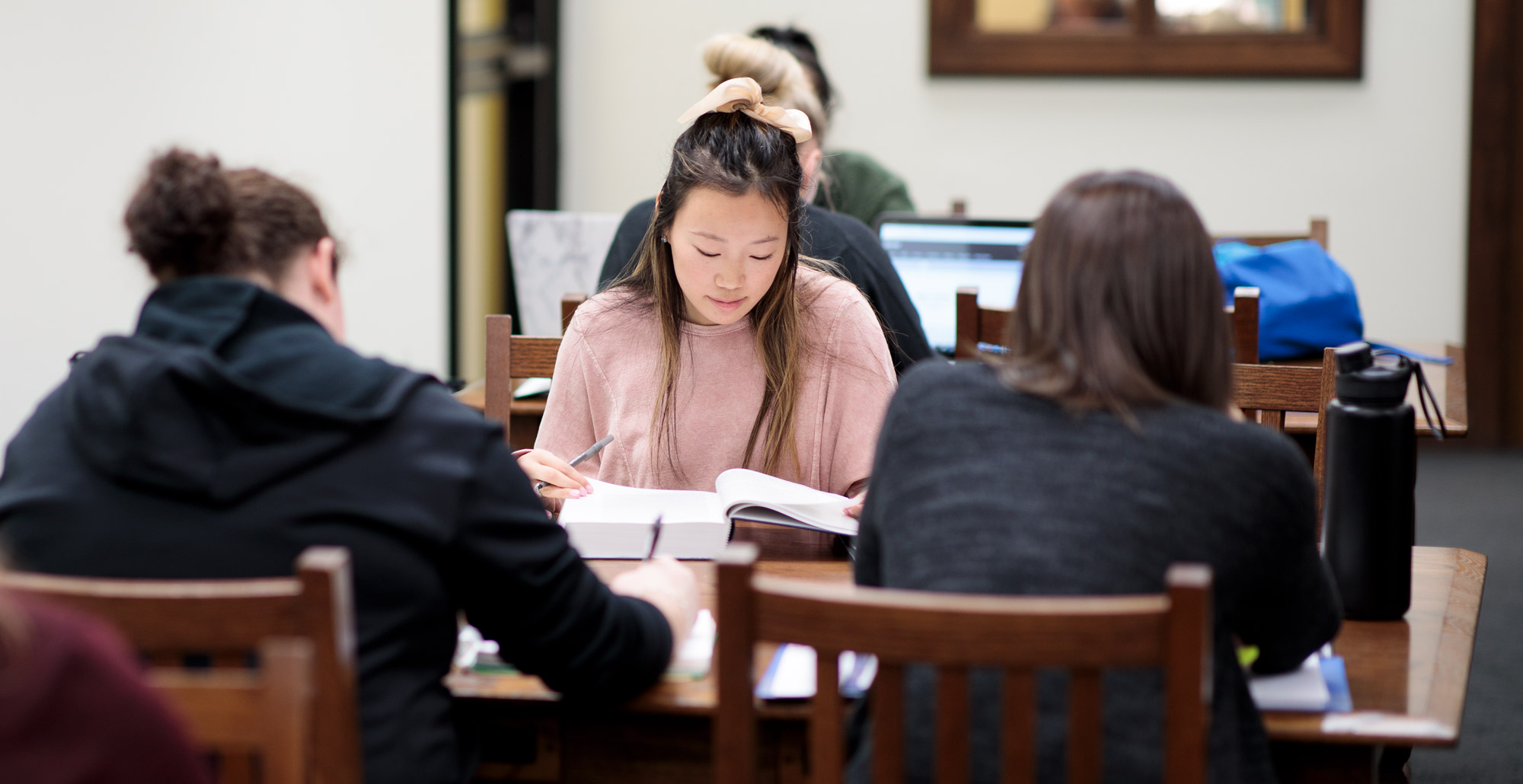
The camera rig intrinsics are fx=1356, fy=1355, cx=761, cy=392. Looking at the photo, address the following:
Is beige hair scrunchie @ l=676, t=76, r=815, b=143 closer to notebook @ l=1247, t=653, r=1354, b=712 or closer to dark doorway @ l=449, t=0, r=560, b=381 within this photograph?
notebook @ l=1247, t=653, r=1354, b=712

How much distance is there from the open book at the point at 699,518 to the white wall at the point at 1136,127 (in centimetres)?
357

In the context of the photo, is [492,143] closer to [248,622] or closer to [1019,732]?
[248,622]

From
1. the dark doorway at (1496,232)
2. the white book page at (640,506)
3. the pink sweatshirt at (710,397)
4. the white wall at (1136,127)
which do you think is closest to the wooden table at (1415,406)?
the pink sweatshirt at (710,397)

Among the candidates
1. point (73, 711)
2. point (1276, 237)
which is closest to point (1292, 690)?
point (73, 711)

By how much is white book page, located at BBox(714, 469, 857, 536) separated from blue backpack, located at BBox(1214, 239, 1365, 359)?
144 cm

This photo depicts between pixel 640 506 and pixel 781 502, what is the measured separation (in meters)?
0.19

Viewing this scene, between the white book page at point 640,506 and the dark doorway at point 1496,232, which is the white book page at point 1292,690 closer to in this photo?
the white book page at point 640,506

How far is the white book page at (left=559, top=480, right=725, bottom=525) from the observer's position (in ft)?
4.99

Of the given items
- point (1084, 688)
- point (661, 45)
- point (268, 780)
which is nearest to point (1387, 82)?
point (661, 45)

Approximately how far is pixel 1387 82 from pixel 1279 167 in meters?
0.47

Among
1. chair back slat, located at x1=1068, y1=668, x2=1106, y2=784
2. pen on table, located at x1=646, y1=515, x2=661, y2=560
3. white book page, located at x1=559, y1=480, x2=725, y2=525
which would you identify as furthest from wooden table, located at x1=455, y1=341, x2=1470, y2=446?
chair back slat, located at x1=1068, y1=668, x2=1106, y2=784

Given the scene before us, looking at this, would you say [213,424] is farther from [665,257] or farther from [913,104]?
[913,104]

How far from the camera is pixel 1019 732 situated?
36.6 inches

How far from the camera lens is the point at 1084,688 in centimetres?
91
